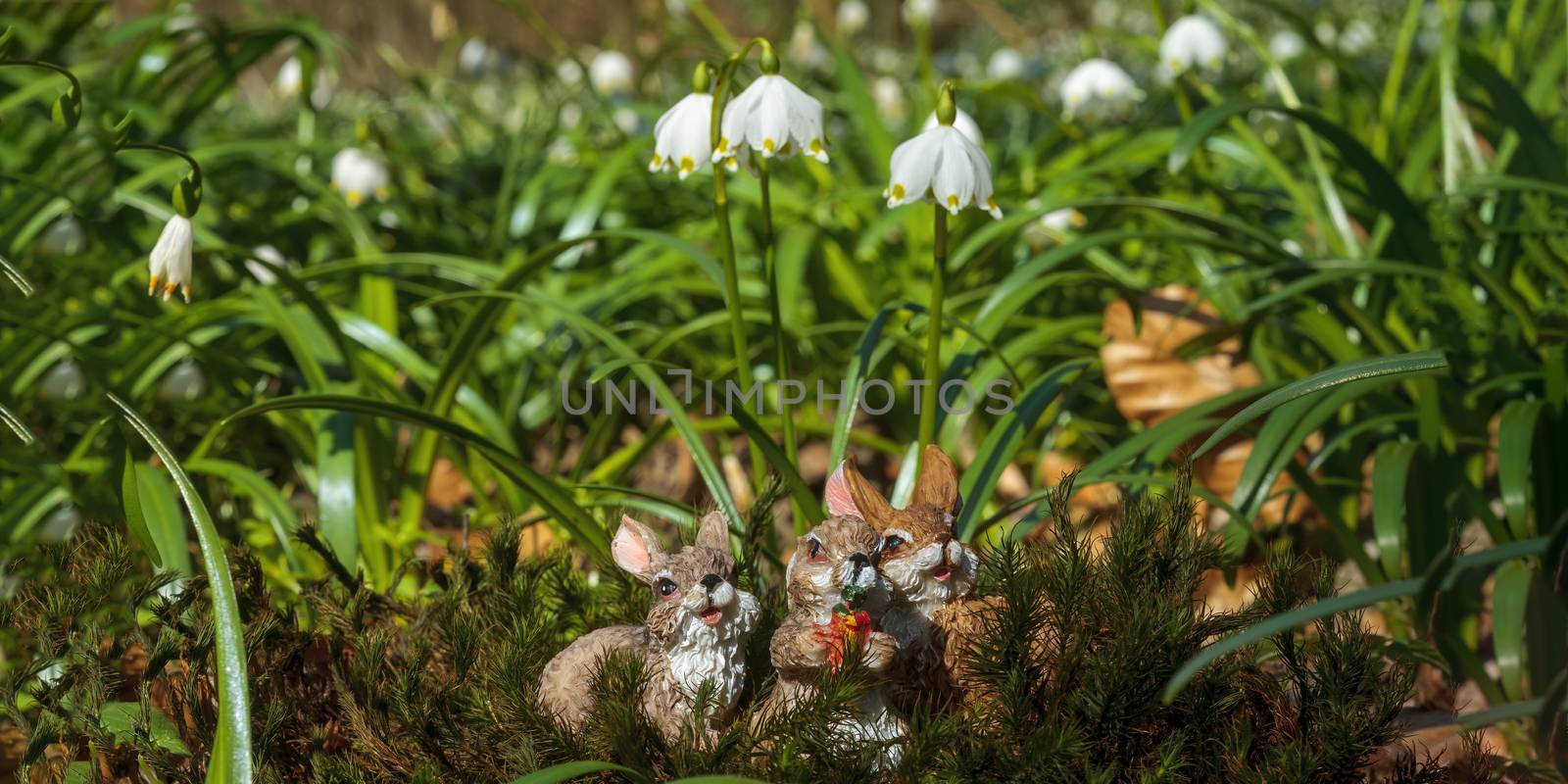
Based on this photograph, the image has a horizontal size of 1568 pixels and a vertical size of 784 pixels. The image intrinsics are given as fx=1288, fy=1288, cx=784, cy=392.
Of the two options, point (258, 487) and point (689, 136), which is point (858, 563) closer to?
point (689, 136)

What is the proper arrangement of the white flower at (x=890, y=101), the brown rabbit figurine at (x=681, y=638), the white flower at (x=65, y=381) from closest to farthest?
1. the brown rabbit figurine at (x=681, y=638)
2. the white flower at (x=65, y=381)
3. the white flower at (x=890, y=101)

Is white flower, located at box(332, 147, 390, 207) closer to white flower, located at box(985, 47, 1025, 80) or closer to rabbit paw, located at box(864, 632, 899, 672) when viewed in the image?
rabbit paw, located at box(864, 632, 899, 672)

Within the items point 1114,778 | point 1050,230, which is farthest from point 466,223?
point 1114,778

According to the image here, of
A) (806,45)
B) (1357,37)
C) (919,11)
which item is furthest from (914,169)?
(1357,37)

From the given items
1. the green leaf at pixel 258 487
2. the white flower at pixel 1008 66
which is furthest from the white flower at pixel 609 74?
the green leaf at pixel 258 487

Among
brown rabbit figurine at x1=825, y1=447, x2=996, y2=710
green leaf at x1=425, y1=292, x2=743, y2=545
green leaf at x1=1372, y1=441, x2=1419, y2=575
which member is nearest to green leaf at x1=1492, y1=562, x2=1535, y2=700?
green leaf at x1=1372, y1=441, x2=1419, y2=575

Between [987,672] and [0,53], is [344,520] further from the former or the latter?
[987,672]

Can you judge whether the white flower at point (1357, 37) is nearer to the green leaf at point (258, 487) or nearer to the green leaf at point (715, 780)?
the green leaf at point (258, 487)
